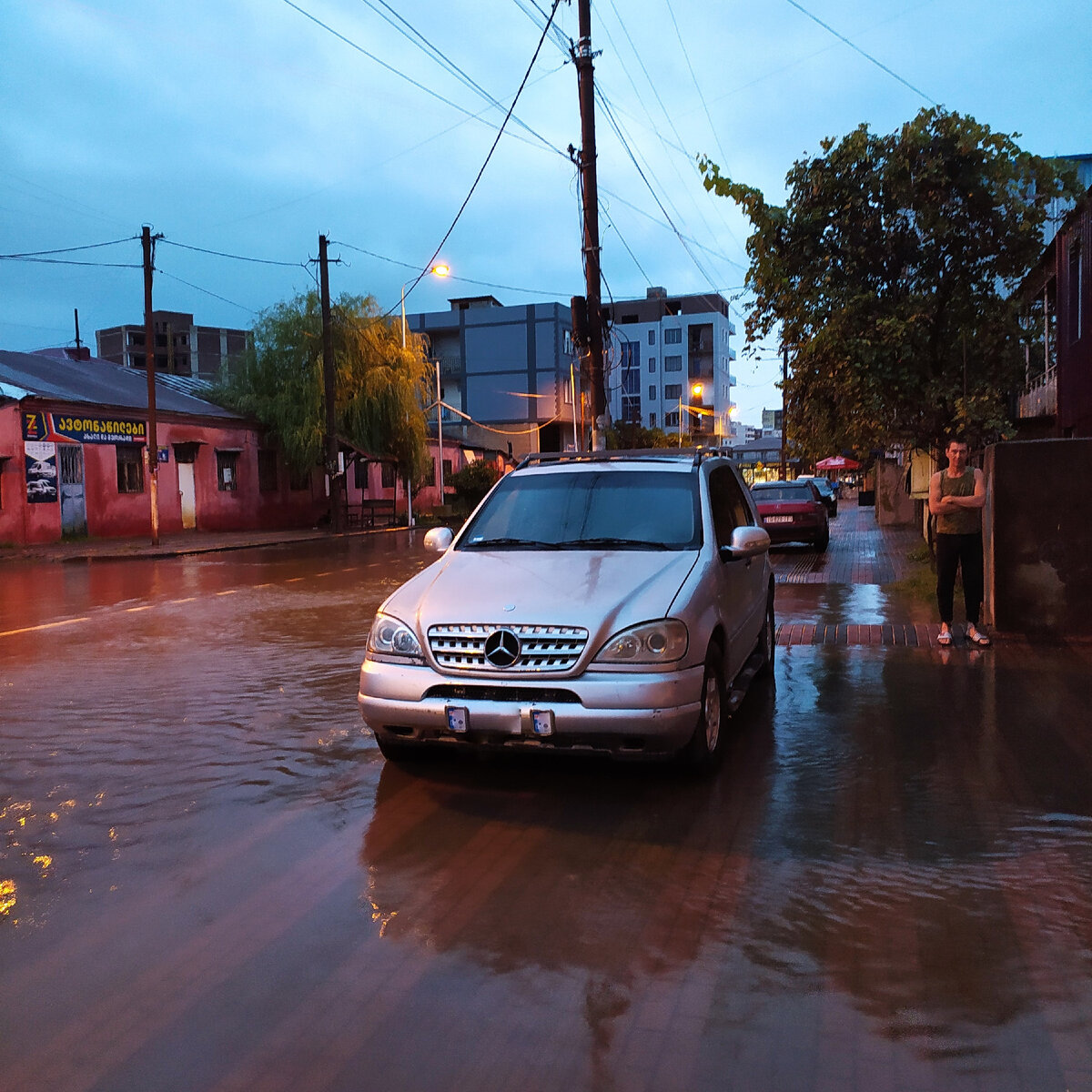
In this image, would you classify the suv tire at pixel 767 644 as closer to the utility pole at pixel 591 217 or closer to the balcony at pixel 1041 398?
the utility pole at pixel 591 217

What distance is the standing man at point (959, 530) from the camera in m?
8.89

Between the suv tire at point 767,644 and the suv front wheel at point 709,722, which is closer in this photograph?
the suv front wheel at point 709,722

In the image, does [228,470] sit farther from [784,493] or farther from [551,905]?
[551,905]

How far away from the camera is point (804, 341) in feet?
46.0

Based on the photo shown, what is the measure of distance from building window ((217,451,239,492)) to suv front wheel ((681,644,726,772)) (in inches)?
1282

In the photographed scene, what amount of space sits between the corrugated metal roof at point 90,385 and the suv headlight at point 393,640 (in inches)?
1023

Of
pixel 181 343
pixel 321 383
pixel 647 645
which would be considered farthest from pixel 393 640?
pixel 181 343

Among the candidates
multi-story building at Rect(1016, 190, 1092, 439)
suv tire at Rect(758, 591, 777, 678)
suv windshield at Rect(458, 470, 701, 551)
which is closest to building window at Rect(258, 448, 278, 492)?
multi-story building at Rect(1016, 190, 1092, 439)

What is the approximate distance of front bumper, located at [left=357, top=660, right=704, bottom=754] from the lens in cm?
487

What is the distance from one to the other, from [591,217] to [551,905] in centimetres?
1348

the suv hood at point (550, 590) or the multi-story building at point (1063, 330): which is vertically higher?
the multi-story building at point (1063, 330)

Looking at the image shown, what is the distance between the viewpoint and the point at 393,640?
17.6ft

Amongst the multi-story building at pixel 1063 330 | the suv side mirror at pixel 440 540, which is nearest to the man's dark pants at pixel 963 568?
the suv side mirror at pixel 440 540

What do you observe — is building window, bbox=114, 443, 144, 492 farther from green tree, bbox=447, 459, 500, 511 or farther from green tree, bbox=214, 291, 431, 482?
green tree, bbox=447, 459, 500, 511
